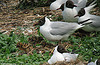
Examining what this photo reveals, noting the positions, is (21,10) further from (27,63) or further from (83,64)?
(83,64)

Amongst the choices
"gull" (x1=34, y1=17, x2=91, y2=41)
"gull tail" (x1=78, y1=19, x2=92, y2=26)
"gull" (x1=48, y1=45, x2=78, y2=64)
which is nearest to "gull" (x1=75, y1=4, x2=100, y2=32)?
"gull tail" (x1=78, y1=19, x2=92, y2=26)

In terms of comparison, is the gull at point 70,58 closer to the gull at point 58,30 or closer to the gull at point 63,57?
the gull at point 63,57

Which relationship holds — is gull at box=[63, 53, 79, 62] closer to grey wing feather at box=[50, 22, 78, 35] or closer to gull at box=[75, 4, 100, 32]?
grey wing feather at box=[50, 22, 78, 35]

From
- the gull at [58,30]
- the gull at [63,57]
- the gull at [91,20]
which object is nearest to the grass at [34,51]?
the gull at [91,20]

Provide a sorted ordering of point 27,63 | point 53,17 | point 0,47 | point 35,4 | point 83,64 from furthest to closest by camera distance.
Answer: point 35,4
point 53,17
point 0,47
point 27,63
point 83,64

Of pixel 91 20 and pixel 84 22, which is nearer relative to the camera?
pixel 84 22

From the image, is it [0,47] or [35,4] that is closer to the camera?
[0,47]

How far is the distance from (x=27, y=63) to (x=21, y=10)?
4775 mm

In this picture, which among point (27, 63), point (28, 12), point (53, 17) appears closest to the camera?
point (27, 63)

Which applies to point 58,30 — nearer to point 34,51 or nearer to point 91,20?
point 34,51

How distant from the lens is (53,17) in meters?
7.64

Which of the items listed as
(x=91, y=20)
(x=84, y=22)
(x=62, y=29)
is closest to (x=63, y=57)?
(x=62, y=29)

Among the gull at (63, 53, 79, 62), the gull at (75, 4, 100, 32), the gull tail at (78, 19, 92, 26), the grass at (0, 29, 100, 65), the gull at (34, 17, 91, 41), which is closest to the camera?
the gull at (63, 53, 79, 62)

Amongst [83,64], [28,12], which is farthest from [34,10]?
[83,64]
